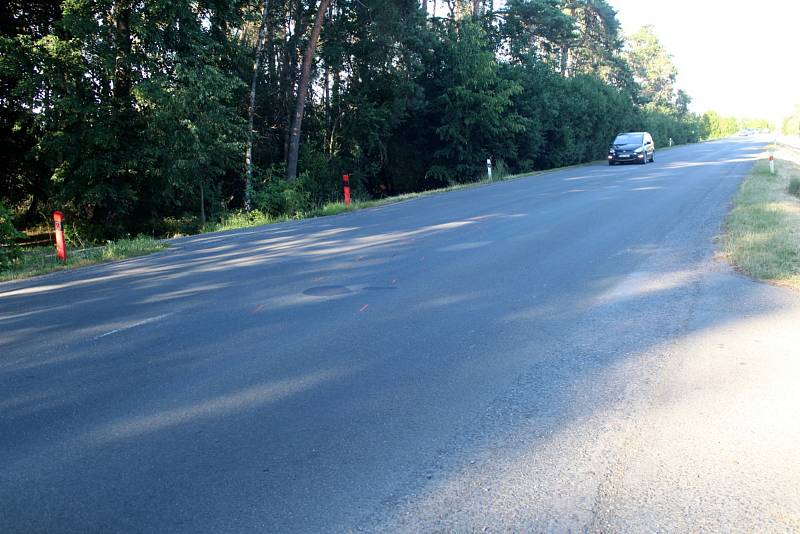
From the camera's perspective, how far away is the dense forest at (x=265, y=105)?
2248 cm

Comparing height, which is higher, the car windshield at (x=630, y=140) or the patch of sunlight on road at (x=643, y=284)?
the car windshield at (x=630, y=140)

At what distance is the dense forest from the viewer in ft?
73.8

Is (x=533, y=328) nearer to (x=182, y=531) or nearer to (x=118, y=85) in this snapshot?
(x=182, y=531)

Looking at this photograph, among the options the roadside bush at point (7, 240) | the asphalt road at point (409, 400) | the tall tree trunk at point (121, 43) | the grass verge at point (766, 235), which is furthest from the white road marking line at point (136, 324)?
the tall tree trunk at point (121, 43)

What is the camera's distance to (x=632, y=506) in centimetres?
366

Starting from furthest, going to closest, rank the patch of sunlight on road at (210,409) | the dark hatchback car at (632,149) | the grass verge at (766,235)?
the dark hatchback car at (632,149), the grass verge at (766,235), the patch of sunlight on road at (210,409)

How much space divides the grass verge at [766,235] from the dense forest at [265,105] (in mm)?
13785

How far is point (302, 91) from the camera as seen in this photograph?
29.0 m

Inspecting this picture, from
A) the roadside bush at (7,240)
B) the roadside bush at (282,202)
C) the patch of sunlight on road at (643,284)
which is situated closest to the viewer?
the patch of sunlight on road at (643,284)

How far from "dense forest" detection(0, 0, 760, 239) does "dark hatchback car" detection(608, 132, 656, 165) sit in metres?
5.38

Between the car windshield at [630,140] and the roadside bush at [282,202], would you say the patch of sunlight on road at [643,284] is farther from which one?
the car windshield at [630,140]

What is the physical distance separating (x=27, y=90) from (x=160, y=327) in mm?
17481

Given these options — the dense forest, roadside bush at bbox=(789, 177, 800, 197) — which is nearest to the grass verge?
roadside bush at bbox=(789, 177, 800, 197)

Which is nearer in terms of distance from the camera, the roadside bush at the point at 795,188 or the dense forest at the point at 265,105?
the roadside bush at the point at 795,188
